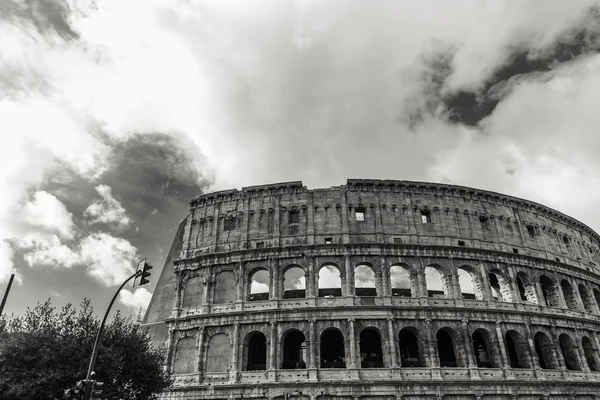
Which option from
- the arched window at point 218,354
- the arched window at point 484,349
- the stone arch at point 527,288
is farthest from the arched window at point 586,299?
the arched window at point 218,354

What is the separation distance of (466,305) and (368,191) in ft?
32.7

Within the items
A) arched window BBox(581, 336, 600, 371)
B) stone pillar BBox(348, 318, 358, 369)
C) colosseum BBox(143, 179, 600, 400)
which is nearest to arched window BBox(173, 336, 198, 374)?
colosseum BBox(143, 179, 600, 400)

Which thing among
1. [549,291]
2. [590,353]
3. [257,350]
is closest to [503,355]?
[549,291]

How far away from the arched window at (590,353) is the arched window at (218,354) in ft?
81.3

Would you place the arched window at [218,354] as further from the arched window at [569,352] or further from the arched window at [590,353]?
the arched window at [590,353]

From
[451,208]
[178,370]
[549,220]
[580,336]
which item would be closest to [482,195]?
[451,208]

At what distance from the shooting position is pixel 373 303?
24750mm

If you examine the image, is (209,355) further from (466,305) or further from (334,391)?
(466,305)

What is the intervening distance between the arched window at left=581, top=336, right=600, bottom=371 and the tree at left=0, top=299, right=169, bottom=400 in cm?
2863

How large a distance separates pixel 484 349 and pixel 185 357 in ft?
64.9

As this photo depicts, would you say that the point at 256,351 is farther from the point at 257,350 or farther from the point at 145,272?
the point at 145,272

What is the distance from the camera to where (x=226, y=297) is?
1035 inches

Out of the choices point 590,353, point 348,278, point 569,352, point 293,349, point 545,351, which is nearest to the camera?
point 348,278

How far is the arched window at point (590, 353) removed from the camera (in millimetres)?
27797
